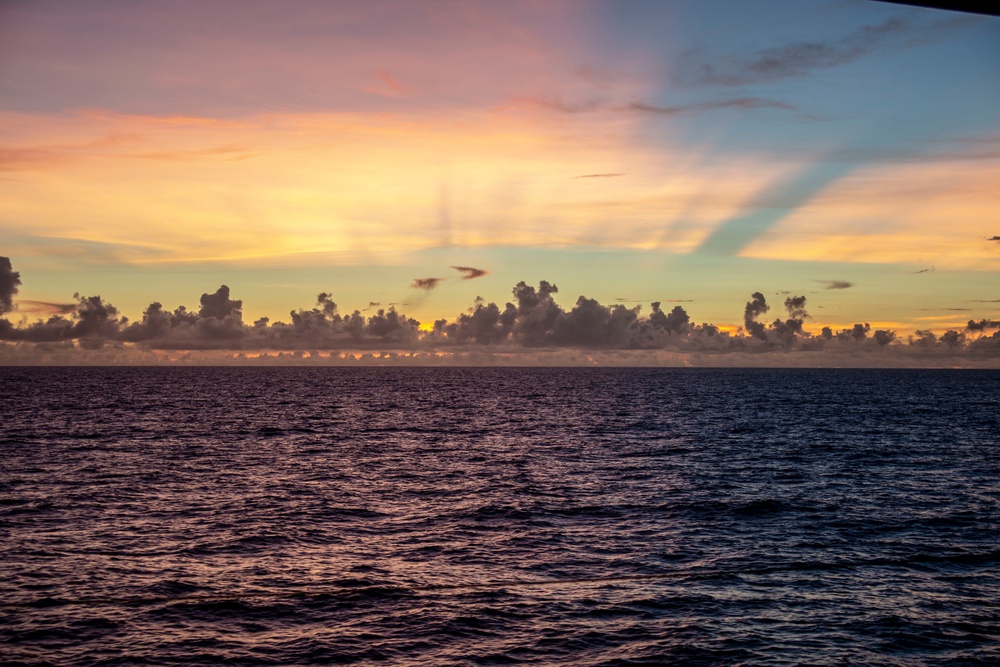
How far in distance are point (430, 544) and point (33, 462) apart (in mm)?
39659

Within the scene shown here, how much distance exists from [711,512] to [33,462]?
47988 millimetres

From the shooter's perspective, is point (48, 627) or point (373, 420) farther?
point (373, 420)

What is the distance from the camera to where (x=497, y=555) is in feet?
106

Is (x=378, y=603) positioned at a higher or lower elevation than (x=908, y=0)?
lower

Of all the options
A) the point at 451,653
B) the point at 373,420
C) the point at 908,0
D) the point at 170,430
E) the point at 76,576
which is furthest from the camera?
the point at 373,420

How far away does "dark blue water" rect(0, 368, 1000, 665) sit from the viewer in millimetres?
22844

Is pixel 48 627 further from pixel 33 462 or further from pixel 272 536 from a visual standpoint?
pixel 33 462

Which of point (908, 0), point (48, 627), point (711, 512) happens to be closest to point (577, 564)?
point (711, 512)

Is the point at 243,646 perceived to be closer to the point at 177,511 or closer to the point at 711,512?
the point at 177,511

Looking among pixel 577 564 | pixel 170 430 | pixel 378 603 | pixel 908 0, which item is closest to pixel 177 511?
pixel 378 603

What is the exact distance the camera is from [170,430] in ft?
286

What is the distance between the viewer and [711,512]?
41.2m

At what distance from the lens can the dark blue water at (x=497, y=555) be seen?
22.8m

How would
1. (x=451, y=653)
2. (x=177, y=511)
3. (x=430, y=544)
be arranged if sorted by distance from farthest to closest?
(x=177, y=511), (x=430, y=544), (x=451, y=653)
